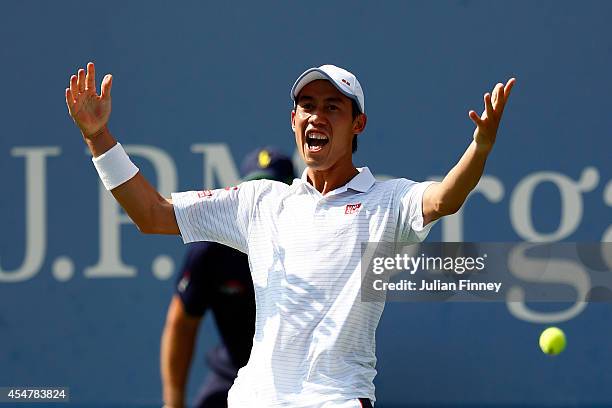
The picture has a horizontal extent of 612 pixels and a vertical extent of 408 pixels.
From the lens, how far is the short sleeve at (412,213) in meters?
2.71

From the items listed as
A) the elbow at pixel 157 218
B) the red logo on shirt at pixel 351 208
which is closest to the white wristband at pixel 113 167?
the elbow at pixel 157 218

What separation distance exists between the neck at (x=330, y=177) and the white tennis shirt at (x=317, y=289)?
0.11ft

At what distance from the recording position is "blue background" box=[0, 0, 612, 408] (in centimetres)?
426

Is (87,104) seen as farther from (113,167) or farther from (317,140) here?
(317,140)

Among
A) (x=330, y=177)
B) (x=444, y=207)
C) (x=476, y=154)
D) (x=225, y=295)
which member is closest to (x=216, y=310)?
(x=225, y=295)

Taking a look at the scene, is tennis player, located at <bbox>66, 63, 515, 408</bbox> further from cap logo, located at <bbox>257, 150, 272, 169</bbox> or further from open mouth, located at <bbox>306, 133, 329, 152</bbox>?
cap logo, located at <bbox>257, 150, 272, 169</bbox>

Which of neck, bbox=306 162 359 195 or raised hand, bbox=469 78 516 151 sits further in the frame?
neck, bbox=306 162 359 195

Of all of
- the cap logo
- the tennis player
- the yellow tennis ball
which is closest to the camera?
the tennis player

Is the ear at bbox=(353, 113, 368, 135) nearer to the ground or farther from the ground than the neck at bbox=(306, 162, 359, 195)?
farther from the ground

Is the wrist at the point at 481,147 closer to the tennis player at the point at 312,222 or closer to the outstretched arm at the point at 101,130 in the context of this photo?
the tennis player at the point at 312,222

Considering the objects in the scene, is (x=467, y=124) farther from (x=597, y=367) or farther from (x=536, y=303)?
(x=597, y=367)

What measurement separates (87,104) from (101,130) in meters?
0.07

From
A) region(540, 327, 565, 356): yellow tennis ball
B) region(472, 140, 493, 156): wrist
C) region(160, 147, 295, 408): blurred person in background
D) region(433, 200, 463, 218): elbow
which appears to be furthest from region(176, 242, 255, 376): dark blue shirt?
region(472, 140, 493, 156): wrist

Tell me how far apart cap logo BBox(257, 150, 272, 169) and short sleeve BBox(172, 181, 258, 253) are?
3.80 feet
